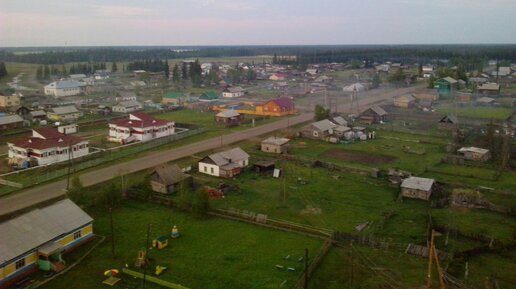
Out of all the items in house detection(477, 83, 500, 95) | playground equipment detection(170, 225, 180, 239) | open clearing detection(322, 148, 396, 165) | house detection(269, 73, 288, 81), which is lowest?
playground equipment detection(170, 225, 180, 239)

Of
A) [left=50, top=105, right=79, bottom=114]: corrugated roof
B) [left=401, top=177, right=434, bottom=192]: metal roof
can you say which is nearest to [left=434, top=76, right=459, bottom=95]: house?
[left=401, top=177, right=434, bottom=192]: metal roof

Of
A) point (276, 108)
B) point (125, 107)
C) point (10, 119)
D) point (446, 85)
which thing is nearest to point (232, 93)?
point (276, 108)

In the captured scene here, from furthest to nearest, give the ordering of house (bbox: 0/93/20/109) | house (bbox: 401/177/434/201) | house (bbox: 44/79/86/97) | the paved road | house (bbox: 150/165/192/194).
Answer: house (bbox: 44/79/86/97)
house (bbox: 0/93/20/109)
house (bbox: 150/165/192/194)
house (bbox: 401/177/434/201)
the paved road

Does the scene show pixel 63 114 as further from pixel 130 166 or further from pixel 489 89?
pixel 489 89

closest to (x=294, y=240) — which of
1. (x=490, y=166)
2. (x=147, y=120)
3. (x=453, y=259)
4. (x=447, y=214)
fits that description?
(x=453, y=259)

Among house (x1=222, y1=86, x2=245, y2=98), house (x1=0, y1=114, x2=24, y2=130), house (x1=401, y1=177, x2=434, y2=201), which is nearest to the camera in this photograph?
house (x1=401, y1=177, x2=434, y2=201)

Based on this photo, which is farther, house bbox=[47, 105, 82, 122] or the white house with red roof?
house bbox=[47, 105, 82, 122]

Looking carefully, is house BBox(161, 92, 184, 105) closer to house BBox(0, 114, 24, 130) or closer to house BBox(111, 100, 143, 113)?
house BBox(111, 100, 143, 113)
